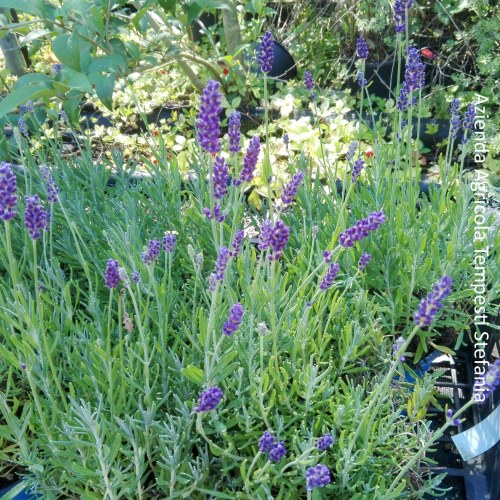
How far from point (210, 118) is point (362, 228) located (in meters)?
0.31

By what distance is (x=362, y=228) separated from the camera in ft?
3.40

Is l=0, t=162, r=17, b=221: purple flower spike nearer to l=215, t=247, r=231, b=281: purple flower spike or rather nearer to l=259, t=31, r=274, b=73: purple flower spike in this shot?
l=215, t=247, r=231, b=281: purple flower spike

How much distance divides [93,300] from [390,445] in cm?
76

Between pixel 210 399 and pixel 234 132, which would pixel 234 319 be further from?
pixel 234 132

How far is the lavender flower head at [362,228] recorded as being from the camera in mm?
1002

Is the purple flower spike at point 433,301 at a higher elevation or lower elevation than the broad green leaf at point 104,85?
lower

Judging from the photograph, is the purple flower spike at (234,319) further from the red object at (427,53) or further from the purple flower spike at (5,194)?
the red object at (427,53)

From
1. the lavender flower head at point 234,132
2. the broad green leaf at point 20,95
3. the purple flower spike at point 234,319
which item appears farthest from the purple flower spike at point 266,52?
the broad green leaf at point 20,95

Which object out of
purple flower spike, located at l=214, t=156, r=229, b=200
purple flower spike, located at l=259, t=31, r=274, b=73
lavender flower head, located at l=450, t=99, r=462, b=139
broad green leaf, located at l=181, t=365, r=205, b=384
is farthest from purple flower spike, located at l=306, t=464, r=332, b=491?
lavender flower head, located at l=450, t=99, r=462, b=139

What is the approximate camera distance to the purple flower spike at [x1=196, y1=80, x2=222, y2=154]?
0.91 metres

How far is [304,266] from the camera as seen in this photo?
5.56ft

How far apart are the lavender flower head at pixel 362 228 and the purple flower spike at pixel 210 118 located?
0.89 feet

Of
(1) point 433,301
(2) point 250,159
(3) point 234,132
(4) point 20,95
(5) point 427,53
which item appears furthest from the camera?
(5) point 427,53

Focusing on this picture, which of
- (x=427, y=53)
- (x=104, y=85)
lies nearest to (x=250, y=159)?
(x=104, y=85)
